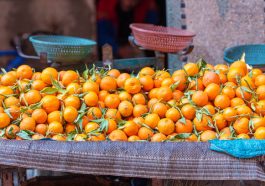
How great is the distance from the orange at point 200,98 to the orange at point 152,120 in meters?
0.26

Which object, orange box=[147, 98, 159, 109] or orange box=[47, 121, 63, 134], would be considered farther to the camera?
orange box=[147, 98, 159, 109]

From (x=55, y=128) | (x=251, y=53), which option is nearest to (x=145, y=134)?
(x=55, y=128)

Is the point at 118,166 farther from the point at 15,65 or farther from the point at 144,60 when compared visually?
the point at 15,65

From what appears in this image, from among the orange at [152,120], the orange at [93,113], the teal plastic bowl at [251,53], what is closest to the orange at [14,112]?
the orange at [93,113]

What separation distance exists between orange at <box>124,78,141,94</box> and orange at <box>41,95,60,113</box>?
434 millimetres

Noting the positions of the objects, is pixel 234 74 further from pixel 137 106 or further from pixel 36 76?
pixel 36 76

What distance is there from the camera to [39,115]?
275 centimetres

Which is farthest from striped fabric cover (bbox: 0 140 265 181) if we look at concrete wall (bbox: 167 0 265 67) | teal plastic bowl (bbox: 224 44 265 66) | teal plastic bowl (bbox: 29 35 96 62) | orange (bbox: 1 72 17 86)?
concrete wall (bbox: 167 0 265 67)

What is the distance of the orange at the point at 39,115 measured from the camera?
2.75m

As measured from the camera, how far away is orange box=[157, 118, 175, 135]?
2.66 m

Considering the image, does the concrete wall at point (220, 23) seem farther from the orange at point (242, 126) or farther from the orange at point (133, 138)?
the orange at point (133, 138)

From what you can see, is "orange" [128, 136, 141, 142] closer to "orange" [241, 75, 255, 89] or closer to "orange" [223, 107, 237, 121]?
"orange" [223, 107, 237, 121]

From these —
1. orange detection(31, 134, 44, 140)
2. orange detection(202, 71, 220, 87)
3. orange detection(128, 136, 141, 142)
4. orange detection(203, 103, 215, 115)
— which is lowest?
orange detection(128, 136, 141, 142)

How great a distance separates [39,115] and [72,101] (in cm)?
21
